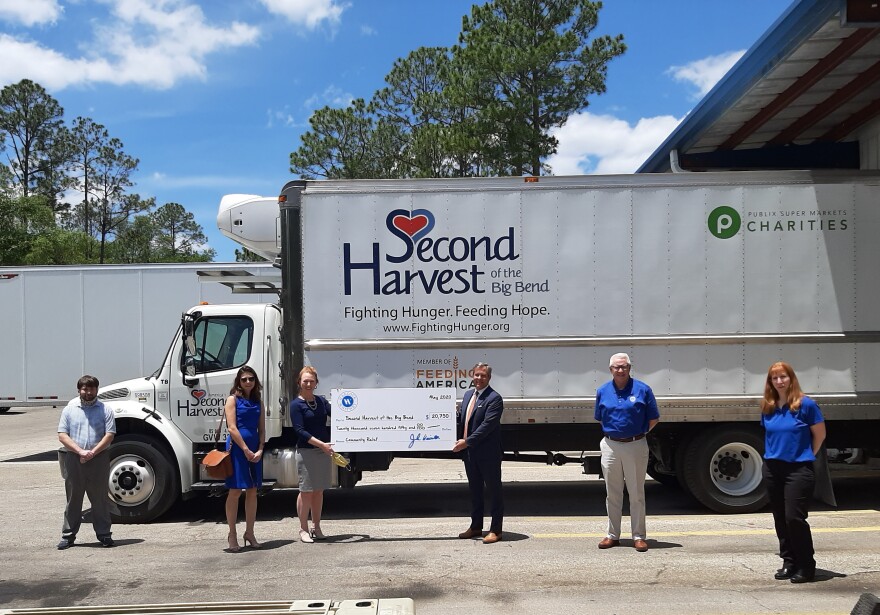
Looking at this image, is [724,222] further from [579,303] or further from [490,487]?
[490,487]

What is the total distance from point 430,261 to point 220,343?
2.51 meters

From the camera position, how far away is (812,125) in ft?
41.0

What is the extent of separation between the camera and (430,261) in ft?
27.9

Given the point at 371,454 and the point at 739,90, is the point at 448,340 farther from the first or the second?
the point at 739,90

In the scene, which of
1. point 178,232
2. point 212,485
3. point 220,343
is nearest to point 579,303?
point 220,343

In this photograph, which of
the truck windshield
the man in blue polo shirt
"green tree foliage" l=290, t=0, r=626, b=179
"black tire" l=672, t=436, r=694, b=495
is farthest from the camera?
"green tree foliage" l=290, t=0, r=626, b=179

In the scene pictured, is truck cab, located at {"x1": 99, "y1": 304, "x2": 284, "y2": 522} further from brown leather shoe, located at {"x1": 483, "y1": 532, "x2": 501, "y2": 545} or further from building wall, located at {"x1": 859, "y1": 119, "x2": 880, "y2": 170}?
building wall, located at {"x1": 859, "y1": 119, "x2": 880, "y2": 170}

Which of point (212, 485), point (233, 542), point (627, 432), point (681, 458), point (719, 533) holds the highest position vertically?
point (627, 432)

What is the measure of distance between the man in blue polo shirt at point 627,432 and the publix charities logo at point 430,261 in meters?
1.98

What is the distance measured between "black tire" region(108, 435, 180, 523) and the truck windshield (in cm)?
98

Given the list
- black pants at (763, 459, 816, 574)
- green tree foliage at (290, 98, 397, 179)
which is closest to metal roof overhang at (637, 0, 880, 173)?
black pants at (763, 459, 816, 574)

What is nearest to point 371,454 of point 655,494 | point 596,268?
point 596,268

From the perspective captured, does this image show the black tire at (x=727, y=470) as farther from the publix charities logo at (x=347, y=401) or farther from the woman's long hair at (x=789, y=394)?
the publix charities logo at (x=347, y=401)

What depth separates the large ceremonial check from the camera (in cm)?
817
